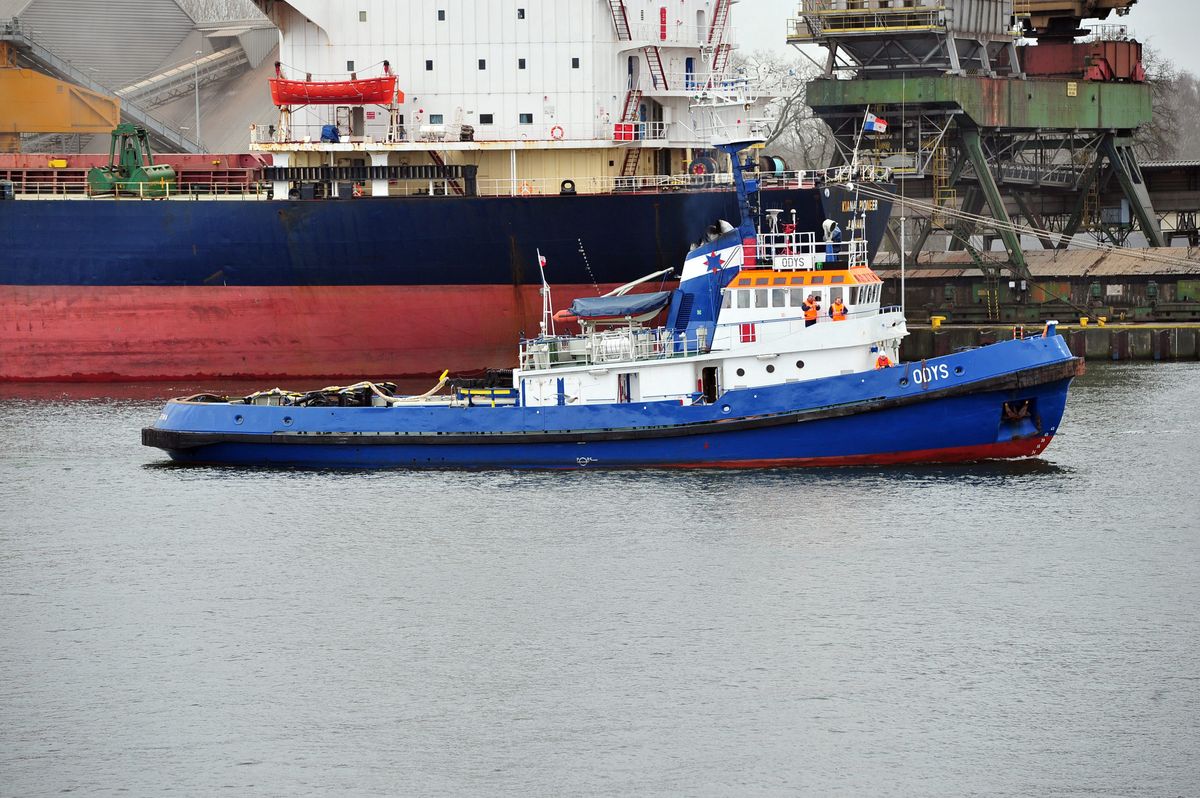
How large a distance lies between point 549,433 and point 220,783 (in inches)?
475

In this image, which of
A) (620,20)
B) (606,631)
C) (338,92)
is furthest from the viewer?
(620,20)

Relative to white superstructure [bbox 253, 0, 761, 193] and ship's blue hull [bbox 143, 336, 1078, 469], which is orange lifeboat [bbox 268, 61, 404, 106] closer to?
white superstructure [bbox 253, 0, 761, 193]

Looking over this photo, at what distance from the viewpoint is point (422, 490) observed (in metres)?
27.2

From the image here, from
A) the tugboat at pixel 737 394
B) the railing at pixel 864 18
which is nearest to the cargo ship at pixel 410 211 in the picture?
the railing at pixel 864 18

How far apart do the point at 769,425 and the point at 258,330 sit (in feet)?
56.9

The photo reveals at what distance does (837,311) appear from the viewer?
89.2 ft

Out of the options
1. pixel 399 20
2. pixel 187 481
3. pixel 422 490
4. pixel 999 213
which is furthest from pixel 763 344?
pixel 999 213

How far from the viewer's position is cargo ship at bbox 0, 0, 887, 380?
1554 inches

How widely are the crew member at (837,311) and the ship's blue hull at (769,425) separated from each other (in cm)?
115

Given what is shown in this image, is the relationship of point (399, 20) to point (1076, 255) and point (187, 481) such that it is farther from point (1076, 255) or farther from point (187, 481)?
point (1076, 255)

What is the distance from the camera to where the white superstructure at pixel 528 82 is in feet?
135

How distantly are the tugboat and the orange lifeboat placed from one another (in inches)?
535

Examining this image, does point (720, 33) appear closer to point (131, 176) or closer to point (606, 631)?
point (131, 176)

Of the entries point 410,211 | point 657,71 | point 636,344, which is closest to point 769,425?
point 636,344
